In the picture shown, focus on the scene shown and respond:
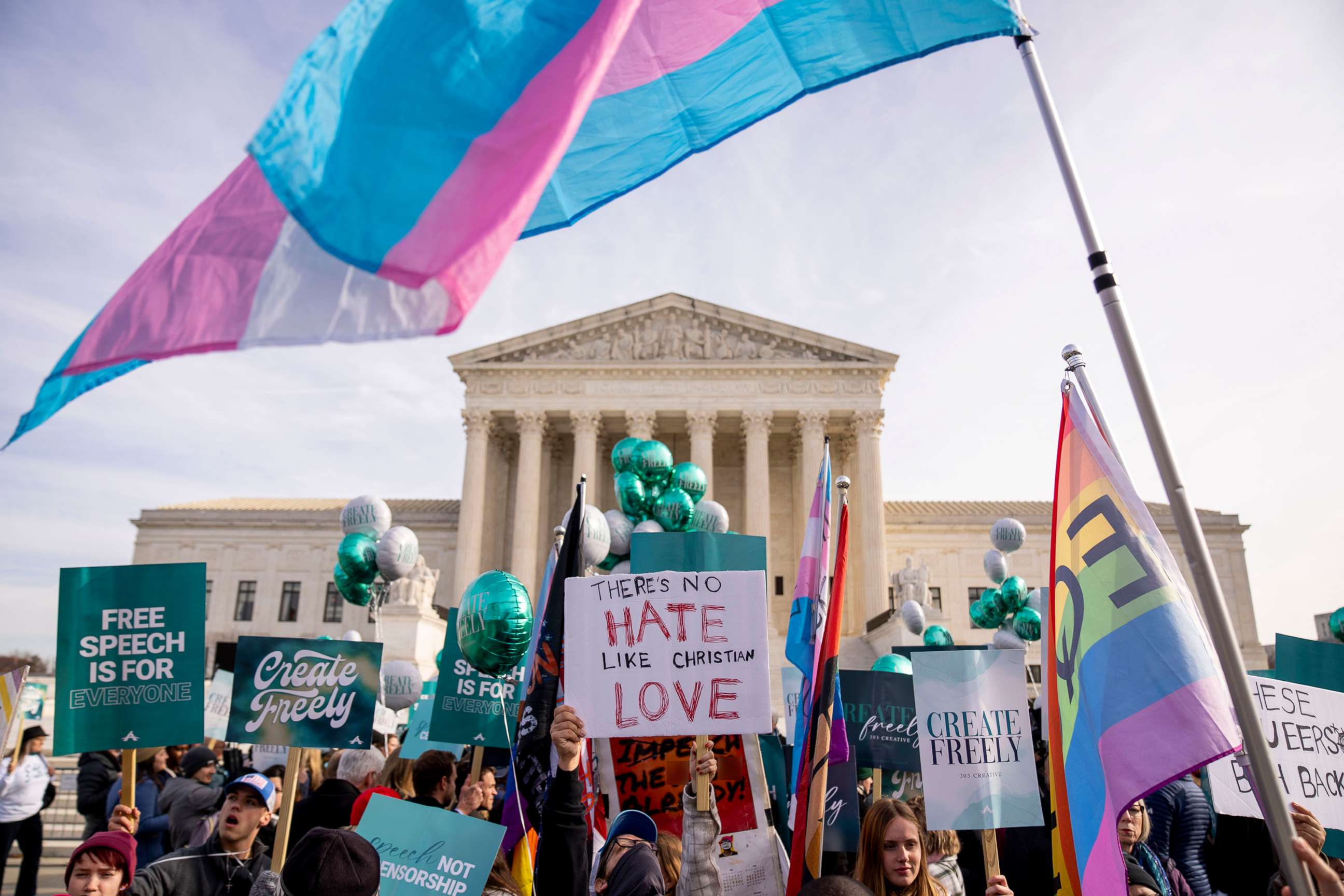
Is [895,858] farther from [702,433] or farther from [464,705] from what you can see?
[702,433]

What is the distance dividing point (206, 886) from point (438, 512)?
43.5 meters

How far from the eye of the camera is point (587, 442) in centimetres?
3994

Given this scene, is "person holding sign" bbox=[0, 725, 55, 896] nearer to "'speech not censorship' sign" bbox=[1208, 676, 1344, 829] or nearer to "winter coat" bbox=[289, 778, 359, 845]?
"winter coat" bbox=[289, 778, 359, 845]

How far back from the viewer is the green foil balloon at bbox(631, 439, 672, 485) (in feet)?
43.5

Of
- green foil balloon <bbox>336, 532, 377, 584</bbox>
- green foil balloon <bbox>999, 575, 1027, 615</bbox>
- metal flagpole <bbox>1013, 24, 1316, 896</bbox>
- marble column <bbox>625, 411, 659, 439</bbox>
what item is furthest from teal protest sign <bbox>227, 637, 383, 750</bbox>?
marble column <bbox>625, 411, 659, 439</bbox>

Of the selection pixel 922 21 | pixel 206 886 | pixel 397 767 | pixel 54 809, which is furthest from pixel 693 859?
pixel 54 809

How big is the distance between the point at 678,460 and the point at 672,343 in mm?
6145

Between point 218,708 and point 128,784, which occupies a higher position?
point 218,708

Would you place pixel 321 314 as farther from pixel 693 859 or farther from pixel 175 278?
pixel 693 859

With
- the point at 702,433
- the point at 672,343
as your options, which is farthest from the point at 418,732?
the point at 672,343

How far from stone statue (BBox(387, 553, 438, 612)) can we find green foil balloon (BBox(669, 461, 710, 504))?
16.4 meters

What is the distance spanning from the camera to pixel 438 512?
4662 centimetres

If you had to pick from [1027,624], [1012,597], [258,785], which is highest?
[1012,597]

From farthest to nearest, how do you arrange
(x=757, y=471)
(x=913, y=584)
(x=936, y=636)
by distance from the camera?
(x=757, y=471), (x=913, y=584), (x=936, y=636)
